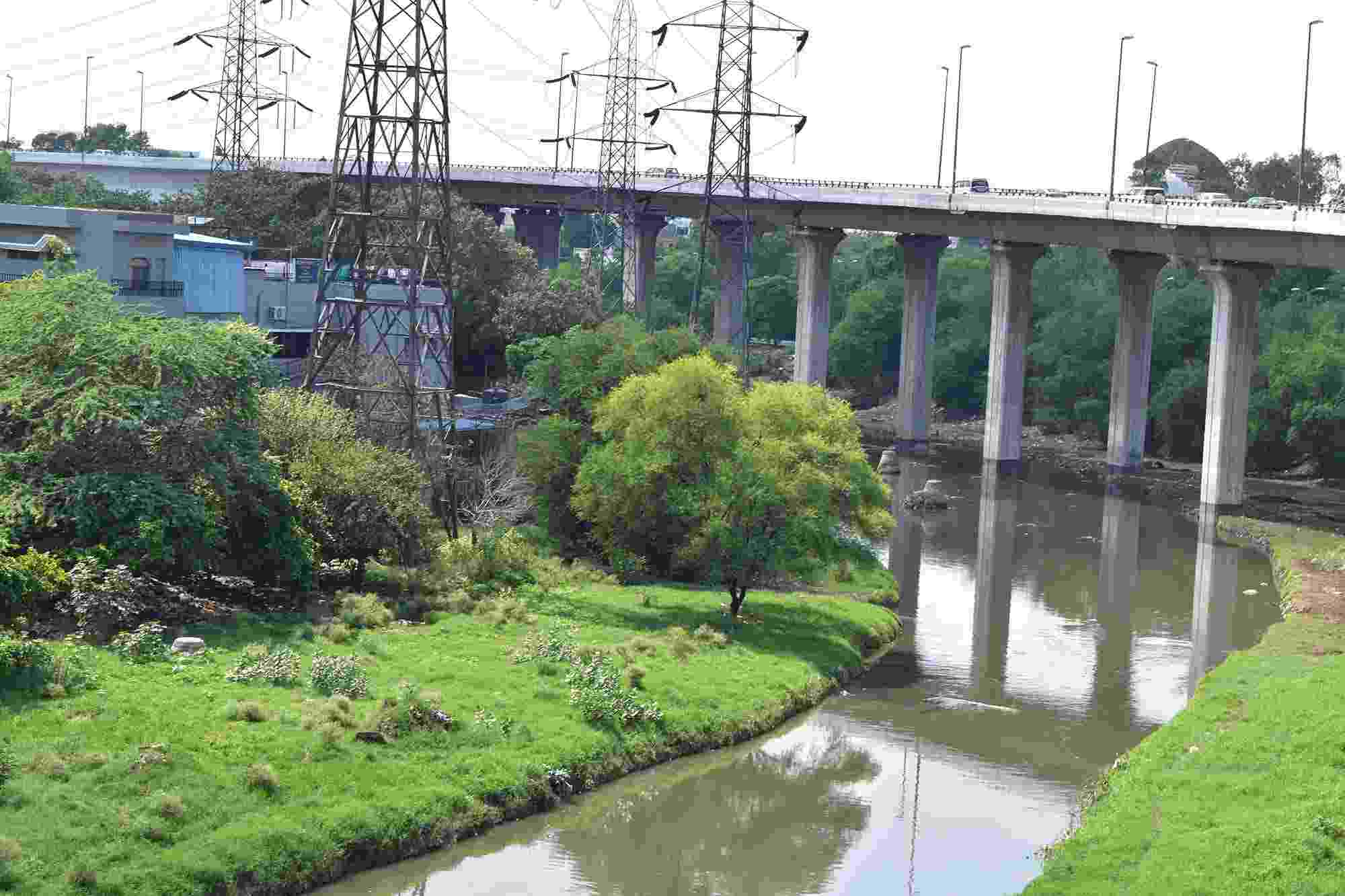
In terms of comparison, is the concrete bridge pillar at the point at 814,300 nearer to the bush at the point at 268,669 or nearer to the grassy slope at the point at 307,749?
the grassy slope at the point at 307,749

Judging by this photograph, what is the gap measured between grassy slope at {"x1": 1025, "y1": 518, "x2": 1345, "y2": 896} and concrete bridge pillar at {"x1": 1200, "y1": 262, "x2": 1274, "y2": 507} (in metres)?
40.7

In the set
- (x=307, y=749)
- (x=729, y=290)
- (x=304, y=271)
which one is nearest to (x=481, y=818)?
(x=307, y=749)

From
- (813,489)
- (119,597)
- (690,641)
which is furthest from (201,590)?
(813,489)

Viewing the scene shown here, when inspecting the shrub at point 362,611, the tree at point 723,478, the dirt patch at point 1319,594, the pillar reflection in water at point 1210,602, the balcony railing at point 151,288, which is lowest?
the pillar reflection in water at point 1210,602

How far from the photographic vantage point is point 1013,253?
110 m

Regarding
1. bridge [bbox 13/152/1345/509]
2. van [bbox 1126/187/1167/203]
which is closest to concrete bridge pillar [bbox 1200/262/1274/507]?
bridge [bbox 13/152/1345/509]

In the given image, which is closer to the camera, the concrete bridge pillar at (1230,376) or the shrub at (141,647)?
the shrub at (141,647)

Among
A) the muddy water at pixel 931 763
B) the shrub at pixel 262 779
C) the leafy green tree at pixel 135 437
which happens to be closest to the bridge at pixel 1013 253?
the muddy water at pixel 931 763

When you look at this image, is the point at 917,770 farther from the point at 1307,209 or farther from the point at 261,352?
the point at 1307,209

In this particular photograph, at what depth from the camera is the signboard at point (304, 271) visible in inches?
3108

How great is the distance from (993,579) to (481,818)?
126 ft

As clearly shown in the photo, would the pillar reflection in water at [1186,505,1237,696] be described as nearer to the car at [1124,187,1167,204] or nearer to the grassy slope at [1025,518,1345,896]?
the grassy slope at [1025,518,1345,896]

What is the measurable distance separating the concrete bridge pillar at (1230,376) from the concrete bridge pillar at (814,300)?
37531mm

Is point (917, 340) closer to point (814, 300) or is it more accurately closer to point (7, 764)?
point (814, 300)
